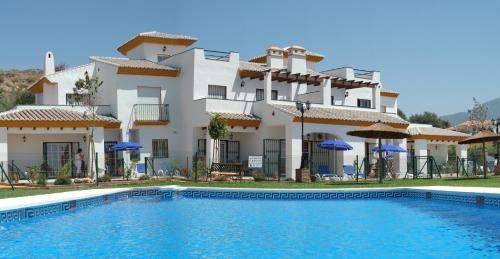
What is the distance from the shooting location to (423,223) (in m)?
12.8

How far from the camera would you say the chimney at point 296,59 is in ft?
110

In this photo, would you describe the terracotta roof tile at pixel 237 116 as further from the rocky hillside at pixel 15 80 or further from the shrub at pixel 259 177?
the rocky hillside at pixel 15 80

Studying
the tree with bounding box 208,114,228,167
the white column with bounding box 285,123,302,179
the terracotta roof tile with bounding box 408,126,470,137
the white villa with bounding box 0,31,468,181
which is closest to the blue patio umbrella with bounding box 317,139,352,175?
the white villa with bounding box 0,31,468,181

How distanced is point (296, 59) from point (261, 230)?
22.9 metres

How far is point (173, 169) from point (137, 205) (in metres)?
12.7

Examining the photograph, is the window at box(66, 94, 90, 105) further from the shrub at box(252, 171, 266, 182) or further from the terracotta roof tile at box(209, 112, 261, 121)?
Result: the shrub at box(252, 171, 266, 182)

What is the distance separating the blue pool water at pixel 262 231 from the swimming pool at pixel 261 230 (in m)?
0.02

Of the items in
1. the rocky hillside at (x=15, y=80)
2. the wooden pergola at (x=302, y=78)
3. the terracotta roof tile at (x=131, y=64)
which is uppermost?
the rocky hillside at (x=15, y=80)

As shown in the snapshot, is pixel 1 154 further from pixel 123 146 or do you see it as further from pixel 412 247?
pixel 412 247

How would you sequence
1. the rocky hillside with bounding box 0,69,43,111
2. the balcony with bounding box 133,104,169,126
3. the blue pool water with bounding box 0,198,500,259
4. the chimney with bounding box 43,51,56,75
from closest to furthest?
the blue pool water with bounding box 0,198,500,259 → the balcony with bounding box 133,104,169,126 → the chimney with bounding box 43,51,56,75 → the rocky hillside with bounding box 0,69,43,111

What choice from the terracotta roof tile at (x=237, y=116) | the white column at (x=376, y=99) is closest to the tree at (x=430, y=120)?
the white column at (x=376, y=99)

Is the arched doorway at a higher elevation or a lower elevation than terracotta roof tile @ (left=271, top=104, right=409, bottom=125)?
lower

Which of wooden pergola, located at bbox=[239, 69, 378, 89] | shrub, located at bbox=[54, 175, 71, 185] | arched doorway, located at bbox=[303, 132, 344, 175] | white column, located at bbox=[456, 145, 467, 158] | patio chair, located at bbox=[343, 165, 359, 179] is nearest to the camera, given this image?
shrub, located at bbox=[54, 175, 71, 185]

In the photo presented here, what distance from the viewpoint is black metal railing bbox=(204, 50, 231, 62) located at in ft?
102
